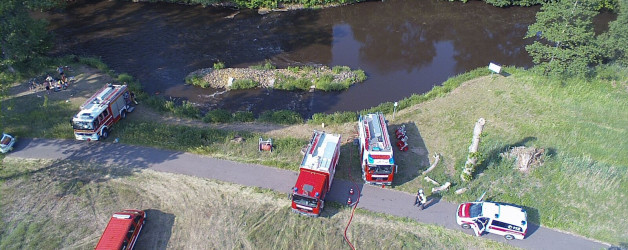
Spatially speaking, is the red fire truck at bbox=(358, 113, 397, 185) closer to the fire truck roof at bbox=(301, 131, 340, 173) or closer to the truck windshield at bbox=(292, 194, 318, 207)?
the fire truck roof at bbox=(301, 131, 340, 173)

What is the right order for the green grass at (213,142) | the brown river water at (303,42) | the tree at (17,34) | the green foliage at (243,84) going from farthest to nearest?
the green foliage at (243,84), the brown river water at (303,42), the tree at (17,34), the green grass at (213,142)

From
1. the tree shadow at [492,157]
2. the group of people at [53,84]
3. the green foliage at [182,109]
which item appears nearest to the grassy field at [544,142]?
the tree shadow at [492,157]

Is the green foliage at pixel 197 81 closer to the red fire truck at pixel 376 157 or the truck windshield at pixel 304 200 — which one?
the red fire truck at pixel 376 157

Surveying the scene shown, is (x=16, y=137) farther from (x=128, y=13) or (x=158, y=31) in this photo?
(x=128, y=13)

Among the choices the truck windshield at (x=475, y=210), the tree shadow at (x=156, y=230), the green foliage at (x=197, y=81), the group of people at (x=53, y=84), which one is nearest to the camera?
the tree shadow at (x=156, y=230)

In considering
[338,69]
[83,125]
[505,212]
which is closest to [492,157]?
[505,212]

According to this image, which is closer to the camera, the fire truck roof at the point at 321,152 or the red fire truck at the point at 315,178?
the red fire truck at the point at 315,178

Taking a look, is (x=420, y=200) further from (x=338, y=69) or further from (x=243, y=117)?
(x=338, y=69)
